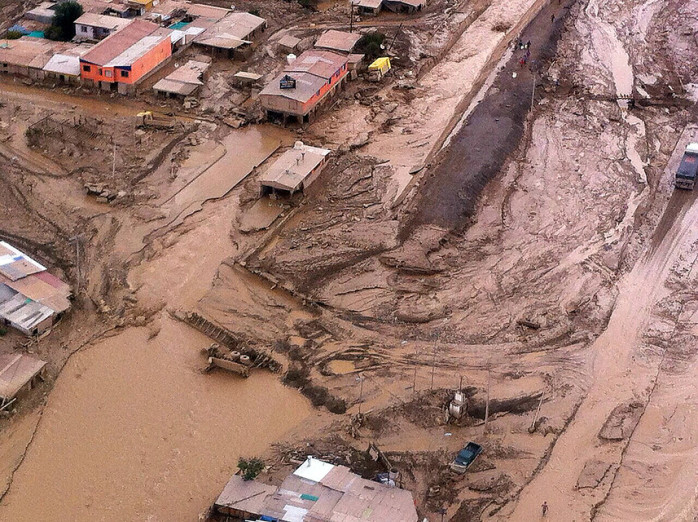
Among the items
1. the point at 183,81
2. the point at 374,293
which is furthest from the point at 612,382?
the point at 183,81

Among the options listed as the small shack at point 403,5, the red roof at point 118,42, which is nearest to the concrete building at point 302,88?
the red roof at point 118,42

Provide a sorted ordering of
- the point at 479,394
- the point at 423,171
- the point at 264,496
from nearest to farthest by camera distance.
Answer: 1. the point at 264,496
2. the point at 479,394
3. the point at 423,171

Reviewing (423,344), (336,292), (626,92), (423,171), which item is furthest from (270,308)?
(626,92)

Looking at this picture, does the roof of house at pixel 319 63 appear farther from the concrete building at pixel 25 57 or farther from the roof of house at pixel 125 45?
the concrete building at pixel 25 57

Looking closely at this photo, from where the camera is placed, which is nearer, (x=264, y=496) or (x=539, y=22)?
(x=264, y=496)

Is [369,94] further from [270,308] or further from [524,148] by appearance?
[270,308]

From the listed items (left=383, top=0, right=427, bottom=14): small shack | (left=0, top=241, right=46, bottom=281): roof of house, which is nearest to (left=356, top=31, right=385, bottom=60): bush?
(left=383, top=0, right=427, bottom=14): small shack
